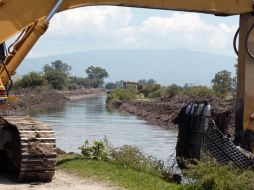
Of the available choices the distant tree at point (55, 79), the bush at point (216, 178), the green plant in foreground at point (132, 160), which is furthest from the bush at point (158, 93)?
the bush at point (216, 178)

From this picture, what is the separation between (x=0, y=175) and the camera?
11391 millimetres

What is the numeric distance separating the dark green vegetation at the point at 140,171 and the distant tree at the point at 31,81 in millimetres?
75495

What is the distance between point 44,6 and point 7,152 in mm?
2851

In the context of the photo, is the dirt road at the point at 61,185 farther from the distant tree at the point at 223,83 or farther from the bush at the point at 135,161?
the distant tree at the point at 223,83

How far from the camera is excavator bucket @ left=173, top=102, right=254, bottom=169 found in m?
12.5

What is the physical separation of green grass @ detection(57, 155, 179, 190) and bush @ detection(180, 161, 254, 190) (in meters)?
0.45

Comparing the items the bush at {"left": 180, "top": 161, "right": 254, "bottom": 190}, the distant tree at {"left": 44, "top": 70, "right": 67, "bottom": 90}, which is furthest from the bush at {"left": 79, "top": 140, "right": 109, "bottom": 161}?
the distant tree at {"left": 44, "top": 70, "right": 67, "bottom": 90}

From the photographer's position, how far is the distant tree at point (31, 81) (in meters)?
90.6

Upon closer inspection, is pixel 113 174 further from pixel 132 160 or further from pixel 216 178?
pixel 216 178

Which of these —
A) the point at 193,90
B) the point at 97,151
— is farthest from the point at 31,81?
the point at 97,151

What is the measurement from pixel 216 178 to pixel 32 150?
3081 mm

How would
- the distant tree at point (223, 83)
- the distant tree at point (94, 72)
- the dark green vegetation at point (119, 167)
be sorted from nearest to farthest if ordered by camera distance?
the dark green vegetation at point (119, 167) < the distant tree at point (223, 83) < the distant tree at point (94, 72)

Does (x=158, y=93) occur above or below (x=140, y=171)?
above

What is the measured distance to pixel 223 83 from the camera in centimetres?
7769
